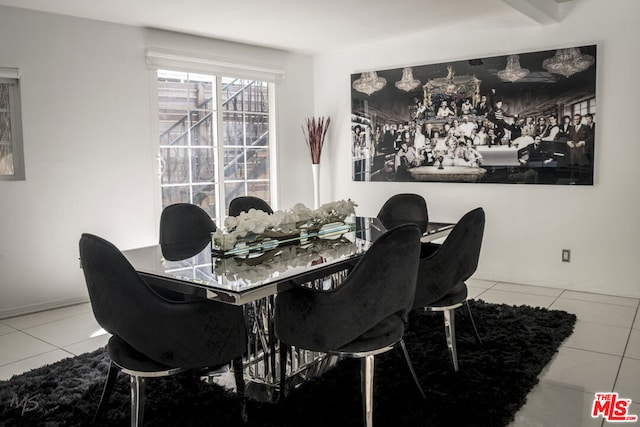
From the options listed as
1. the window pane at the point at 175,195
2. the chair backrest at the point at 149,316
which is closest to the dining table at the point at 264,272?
the chair backrest at the point at 149,316

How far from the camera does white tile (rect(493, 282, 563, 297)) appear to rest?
466 cm

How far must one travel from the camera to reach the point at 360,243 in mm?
2961

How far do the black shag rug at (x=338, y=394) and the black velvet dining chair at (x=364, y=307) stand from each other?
1.32 feet

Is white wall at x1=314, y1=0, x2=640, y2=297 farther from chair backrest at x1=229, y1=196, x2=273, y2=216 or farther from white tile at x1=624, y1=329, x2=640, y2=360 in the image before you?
chair backrest at x1=229, y1=196, x2=273, y2=216

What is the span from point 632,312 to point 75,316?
171 inches

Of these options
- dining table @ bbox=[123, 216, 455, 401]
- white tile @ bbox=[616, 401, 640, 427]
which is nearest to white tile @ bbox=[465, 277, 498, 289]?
dining table @ bbox=[123, 216, 455, 401]

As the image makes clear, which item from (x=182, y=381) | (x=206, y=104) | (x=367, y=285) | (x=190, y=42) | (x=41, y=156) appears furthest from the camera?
(x=206, y=104)

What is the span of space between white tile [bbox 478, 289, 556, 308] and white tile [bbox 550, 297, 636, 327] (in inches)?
3.5

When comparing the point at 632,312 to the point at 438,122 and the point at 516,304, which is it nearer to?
the point at 516,304

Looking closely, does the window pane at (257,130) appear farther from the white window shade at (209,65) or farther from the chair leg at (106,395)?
the chair leg at (106,395)

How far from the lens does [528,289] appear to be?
15.8ft

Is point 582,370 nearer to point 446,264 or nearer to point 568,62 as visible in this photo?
point 446,264

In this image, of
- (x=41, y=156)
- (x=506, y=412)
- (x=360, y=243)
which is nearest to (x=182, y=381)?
(x=360, y=243)

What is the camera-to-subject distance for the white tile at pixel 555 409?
2.42 meters
